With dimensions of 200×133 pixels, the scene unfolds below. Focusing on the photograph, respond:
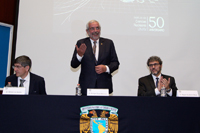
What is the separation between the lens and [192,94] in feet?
7.36

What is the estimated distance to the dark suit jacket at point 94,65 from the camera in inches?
112

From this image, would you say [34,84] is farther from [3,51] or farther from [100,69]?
[3,51]

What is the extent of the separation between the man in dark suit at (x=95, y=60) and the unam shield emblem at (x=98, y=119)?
76cm

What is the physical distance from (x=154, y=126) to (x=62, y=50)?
2.32 meters

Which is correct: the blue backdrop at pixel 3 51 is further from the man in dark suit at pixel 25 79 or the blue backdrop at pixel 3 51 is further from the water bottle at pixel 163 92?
the water bottle at pixel 163 92

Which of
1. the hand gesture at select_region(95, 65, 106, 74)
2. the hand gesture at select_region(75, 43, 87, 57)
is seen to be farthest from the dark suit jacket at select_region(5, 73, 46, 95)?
the hand gesture at select_region(95, 65, 106, 74)

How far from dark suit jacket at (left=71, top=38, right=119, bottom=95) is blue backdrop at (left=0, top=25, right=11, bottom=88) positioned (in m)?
1.80

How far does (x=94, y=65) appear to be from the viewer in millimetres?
2914

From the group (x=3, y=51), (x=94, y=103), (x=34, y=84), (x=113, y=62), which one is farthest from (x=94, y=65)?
(x=3, y=51)

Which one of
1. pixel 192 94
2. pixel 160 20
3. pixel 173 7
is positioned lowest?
pixel 192 94

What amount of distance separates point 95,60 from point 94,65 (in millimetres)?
68

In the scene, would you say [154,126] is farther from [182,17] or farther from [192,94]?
[182,17]

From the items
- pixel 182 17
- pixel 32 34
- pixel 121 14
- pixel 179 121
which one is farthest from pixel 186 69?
pixel 32 34

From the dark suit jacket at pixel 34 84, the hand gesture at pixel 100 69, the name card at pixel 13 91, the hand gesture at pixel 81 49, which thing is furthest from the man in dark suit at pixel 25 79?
the hand gesture at pixel 100 69
